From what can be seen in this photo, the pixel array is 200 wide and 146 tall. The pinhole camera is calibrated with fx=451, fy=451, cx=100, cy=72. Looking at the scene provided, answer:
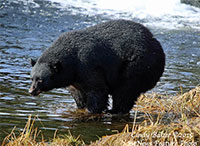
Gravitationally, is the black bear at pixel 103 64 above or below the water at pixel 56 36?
above

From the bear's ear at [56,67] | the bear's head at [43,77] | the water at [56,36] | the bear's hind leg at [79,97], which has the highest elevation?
the bear's ear at [56,67]

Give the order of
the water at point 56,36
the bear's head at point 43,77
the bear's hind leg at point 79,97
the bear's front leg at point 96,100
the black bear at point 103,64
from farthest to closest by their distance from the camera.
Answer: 1. the bear's hind leg at point 79,97
2. the bear's front leg at point 96,100
3. the black bear at point 103,64
4. the bear's head at point 43,77
5. the water at point 56,36

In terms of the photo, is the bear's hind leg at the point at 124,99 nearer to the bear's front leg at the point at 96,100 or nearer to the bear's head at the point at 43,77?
the bear's front leg at the point at 96,100

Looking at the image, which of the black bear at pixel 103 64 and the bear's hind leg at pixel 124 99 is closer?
the black bear at pixel 103 64

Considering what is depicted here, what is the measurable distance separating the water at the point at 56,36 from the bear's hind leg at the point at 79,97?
205mm

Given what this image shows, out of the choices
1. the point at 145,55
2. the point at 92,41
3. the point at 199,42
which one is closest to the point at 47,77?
the point at 92,41

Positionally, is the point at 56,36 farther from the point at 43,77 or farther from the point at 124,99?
the point at 43,77

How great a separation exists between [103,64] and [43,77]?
40.3 inches

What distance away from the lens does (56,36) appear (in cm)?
1520

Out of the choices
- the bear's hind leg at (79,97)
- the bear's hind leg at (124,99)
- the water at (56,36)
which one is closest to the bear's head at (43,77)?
the water at (56,36)

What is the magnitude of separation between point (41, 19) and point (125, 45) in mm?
10072

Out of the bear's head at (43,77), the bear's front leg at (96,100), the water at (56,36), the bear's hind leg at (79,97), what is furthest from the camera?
the bear's hind leg at (79,97)

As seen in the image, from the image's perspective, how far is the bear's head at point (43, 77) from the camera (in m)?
7.10

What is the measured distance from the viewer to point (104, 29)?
767 cm
